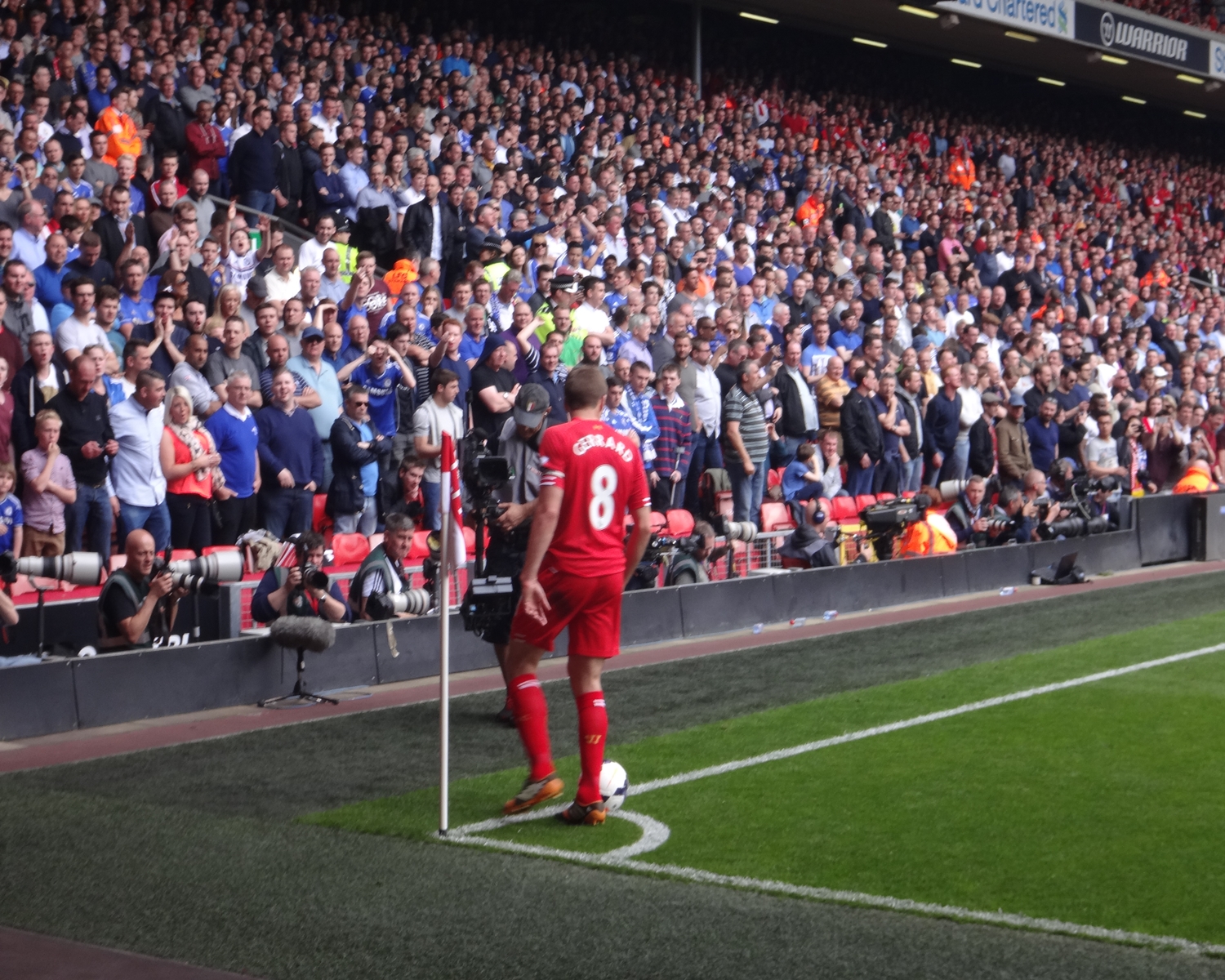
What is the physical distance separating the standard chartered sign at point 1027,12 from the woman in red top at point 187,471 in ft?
60.0

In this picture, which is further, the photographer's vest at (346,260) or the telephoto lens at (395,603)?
the photographer's vest at (346,260)

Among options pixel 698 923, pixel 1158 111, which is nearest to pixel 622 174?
pixel 698 923

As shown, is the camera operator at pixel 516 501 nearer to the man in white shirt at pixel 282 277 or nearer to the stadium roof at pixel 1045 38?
the man in white shirt at pixel 282 277

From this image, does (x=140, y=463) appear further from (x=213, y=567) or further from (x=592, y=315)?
(x=592, y=315)

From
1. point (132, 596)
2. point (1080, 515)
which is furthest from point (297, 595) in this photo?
point (1080, 515)

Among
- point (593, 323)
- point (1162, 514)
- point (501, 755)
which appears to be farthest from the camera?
point (1162, 514)

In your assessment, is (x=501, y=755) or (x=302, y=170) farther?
(x=302, y=170)

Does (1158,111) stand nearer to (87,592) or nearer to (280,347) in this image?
(280,347)

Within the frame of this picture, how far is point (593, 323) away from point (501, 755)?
8.02 metres

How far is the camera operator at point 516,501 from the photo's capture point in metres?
8.83

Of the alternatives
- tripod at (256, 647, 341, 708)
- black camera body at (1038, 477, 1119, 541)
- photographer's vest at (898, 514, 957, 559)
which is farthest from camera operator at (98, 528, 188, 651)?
black camera body at (1038, 477, 1119, 541)

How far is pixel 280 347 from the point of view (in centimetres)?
1246

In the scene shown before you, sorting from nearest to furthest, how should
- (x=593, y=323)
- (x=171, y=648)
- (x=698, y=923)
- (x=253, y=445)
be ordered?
(x=698, y=923) → (x=171, y=648) → (x=253, y=445) → (x=593, y=323)

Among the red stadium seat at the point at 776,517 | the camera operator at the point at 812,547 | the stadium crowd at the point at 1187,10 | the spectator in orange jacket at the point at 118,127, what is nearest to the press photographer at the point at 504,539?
the camera operator at the point at 812,547
